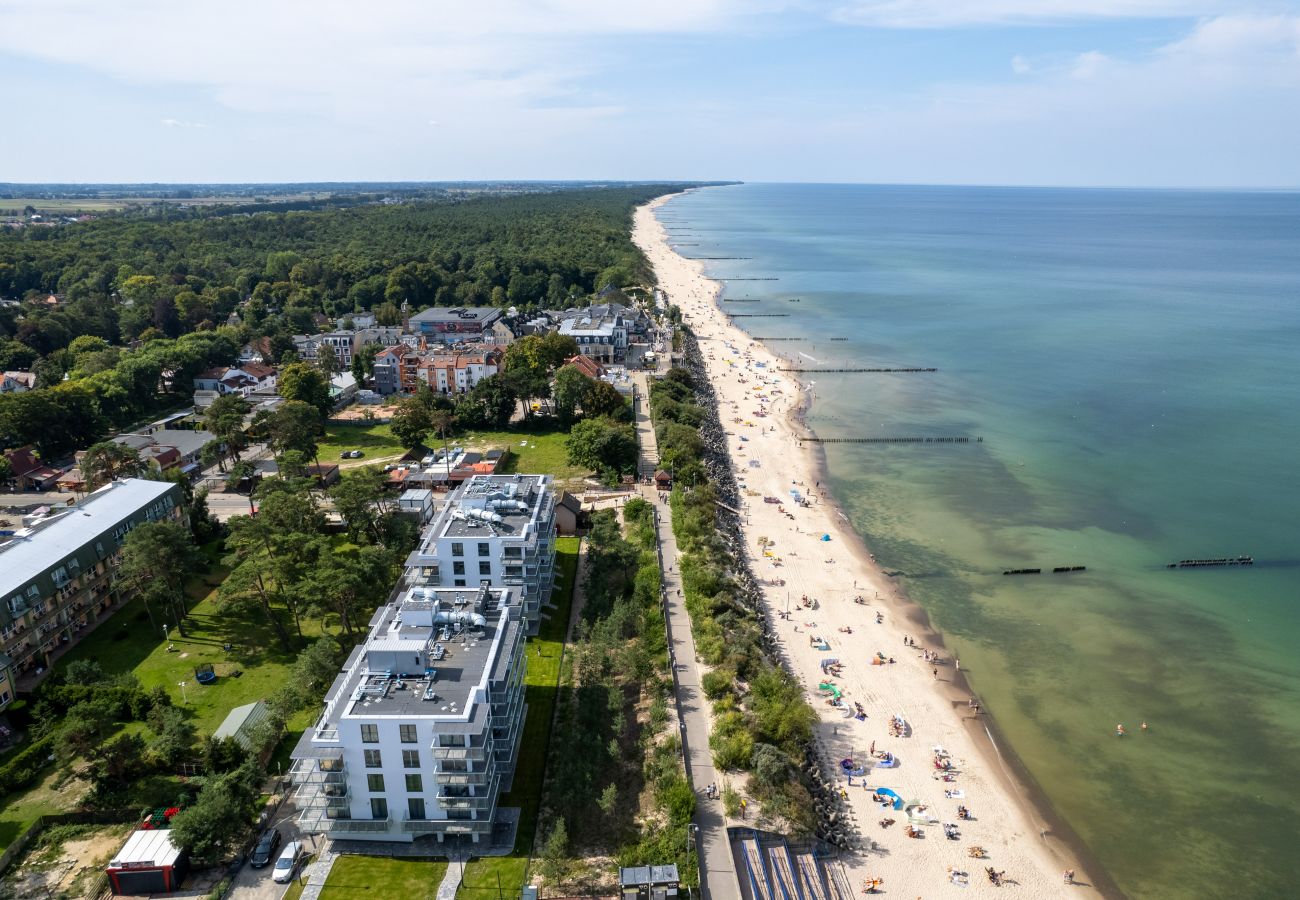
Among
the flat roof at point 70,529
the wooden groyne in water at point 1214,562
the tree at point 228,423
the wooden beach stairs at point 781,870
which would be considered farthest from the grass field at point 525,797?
the wooden groyne in water at point 1214,562

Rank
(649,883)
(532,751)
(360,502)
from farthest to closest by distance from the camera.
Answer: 1. (360,502)
2. (532,751)
3. (649,883)

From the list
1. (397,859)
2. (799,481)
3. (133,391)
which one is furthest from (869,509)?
(133,391)

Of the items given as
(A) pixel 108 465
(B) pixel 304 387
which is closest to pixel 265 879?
(A) pixel 108 465

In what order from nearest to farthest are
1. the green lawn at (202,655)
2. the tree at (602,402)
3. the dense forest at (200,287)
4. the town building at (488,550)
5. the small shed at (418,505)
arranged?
1. the green lawn at (202,655)
2. the town building at (488,550)
3. the small shed at (418,505)
4. the tree at (602,402)
5. the dense forest at (200,287)

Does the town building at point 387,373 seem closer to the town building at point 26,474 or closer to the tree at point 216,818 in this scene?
the town building at point 26,474

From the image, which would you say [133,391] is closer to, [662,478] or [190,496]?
[190,496]

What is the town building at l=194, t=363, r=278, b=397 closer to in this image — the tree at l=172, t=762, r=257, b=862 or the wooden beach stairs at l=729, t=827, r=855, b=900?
the tree at l=172, t=762, r=257, b=862

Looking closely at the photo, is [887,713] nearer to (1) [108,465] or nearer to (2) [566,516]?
(2) [566,516]
